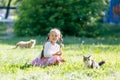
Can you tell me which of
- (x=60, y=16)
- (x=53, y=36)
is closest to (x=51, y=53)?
(x=53, y=36)

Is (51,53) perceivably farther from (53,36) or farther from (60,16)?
(60,16)

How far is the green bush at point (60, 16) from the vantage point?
2161cm

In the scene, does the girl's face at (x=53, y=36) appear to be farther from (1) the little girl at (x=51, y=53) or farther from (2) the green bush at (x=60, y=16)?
(2) the green bush at (x=60, y=16)

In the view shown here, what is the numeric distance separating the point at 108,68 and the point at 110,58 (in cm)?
196

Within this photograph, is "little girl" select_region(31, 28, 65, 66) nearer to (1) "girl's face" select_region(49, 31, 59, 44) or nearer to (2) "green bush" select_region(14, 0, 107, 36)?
(1) "girl's face" select_region(49, 31, 59, 44)

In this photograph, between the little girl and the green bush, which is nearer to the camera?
the little girl

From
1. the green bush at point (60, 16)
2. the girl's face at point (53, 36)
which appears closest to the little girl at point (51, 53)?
the girl's face at point (53, 36)

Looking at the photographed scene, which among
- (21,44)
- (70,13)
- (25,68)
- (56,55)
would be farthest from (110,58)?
(70,13)

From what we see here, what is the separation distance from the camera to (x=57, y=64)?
9.24m

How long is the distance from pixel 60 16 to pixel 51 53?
12.5 meters

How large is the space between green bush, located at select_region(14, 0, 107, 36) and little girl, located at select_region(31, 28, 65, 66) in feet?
38.9

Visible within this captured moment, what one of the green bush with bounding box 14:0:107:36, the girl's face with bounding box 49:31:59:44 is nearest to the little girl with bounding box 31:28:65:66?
the girl's face with bounding box 49:31:59:44

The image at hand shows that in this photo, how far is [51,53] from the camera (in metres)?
9.41

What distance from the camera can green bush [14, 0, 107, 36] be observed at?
21.6 meters
